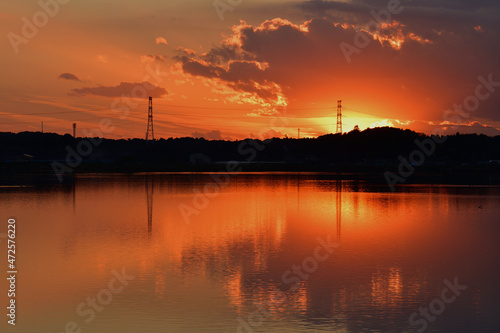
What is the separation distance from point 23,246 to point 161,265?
862 centimetres

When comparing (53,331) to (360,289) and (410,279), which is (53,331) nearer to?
(360,289)

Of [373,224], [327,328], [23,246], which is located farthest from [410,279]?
[23,246]

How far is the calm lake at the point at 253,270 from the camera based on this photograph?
15289mm

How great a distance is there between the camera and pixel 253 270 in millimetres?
21281

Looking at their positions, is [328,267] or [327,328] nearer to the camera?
[327,328]

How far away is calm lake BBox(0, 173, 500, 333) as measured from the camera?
15289 millimetres

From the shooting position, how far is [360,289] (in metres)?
18.4

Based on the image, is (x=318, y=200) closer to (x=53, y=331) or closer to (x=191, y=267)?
(x=191, y=267)

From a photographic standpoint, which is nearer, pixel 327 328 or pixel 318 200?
pixel 327 328

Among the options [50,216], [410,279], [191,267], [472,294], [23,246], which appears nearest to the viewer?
[472,294]

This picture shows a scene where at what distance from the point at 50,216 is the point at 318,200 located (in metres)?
24.8

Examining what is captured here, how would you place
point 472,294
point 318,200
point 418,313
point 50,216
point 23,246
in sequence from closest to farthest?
point 418,313 < point 472,294 < point 23,246 < point 50,216 < point 318,200

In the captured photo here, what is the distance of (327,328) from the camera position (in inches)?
566

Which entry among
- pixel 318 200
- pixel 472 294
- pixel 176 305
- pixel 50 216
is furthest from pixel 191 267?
pixel 318 200
